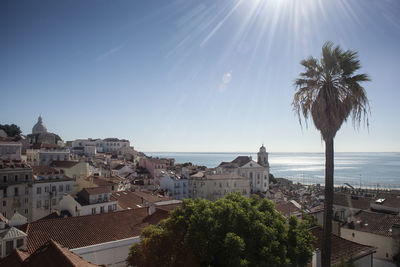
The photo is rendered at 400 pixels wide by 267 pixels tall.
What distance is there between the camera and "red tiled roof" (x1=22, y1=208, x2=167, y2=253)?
1823 cm

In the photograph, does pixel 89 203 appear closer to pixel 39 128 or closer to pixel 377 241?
pixel 377 241

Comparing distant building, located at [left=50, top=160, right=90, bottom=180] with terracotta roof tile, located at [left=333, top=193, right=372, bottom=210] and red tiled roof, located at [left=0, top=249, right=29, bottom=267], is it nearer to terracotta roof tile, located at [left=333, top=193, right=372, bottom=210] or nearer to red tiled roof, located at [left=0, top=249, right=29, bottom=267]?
Answer: red tiled roof, located at [left=0, top=249, right=29, bottom=267]

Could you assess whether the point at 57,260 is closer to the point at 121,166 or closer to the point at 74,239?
the point at 74,239

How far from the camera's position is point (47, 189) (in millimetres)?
36781

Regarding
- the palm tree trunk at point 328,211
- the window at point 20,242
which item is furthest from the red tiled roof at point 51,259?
the palm tree trunk at point 328,211

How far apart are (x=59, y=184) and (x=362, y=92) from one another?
126ft

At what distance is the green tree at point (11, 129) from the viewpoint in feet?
286

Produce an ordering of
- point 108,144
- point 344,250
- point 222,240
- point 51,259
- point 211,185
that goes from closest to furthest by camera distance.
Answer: point 51,259, point 222,240, point 344,250, point 211,185, point 108,144

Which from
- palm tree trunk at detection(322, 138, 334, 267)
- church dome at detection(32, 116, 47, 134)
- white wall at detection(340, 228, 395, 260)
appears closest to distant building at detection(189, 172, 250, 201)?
white wall at detection(340, 228, 395, 260)

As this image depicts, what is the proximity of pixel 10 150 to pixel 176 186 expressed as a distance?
3195 cm

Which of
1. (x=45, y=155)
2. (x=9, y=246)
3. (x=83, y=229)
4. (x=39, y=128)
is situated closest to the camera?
(x=9, y=246)

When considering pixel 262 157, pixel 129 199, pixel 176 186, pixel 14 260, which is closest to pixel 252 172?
pixel 262 157

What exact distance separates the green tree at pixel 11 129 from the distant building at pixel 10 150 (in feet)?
140

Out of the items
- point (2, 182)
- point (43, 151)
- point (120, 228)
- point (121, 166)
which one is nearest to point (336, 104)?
point (120, 228)
